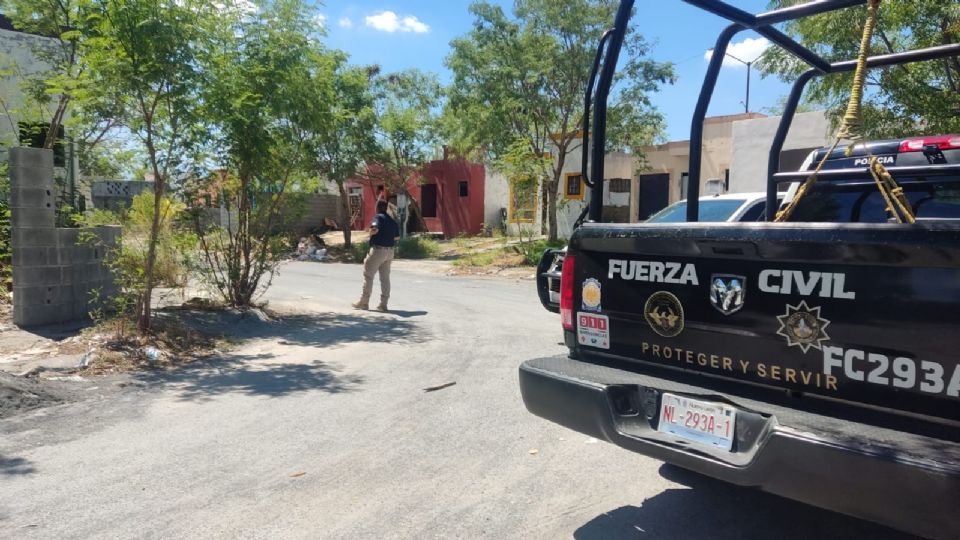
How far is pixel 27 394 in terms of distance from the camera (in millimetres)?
5656

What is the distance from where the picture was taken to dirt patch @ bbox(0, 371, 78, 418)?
5.43m

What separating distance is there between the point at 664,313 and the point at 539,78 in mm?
17751

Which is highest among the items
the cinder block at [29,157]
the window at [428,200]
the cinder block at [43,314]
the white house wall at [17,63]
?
the white house wall at [17,63]

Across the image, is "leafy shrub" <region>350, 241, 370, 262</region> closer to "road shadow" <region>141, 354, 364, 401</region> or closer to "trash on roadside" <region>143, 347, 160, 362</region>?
"trash on roadside" <region>143, 347, 160, 362</region>

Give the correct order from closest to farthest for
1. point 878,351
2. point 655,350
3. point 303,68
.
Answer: point 878,351
point 655,350
point 303,68

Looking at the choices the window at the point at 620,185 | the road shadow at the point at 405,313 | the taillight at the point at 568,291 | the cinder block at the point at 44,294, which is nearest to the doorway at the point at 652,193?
the window at the point at 620,185

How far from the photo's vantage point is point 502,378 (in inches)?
258

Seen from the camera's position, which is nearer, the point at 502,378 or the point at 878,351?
the point at 878,351

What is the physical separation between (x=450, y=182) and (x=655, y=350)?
28987 mm

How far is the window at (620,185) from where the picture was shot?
993 inches

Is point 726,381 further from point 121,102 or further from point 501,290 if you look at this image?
point 501,290

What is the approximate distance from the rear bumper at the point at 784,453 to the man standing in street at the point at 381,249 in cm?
734

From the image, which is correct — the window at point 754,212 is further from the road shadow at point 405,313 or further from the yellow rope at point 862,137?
the road shadow at point 405,313

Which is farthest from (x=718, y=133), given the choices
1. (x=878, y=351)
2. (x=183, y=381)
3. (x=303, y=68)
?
(x=878, y=351)
